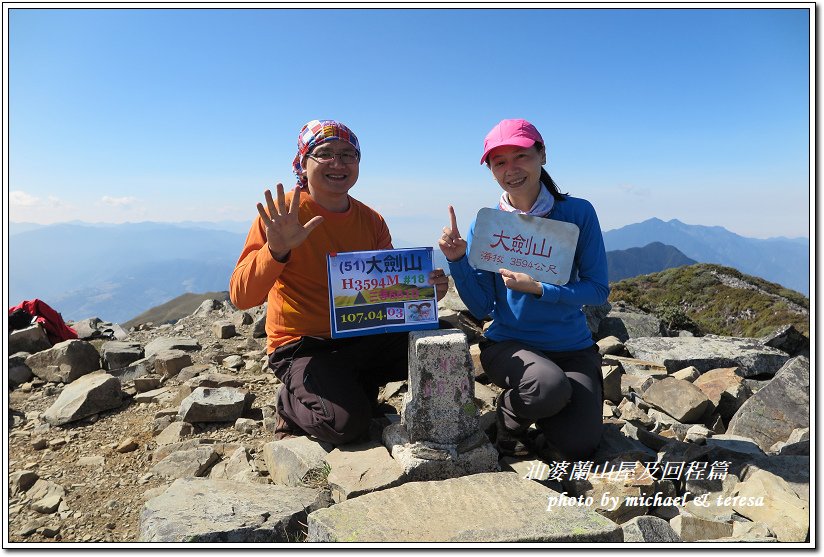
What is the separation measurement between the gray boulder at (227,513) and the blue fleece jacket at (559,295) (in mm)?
2083

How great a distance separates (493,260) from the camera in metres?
4.50

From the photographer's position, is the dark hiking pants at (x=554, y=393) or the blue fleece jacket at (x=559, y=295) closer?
the dark hiking pants at (x=554, y=393)

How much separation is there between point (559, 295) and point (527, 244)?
50cm

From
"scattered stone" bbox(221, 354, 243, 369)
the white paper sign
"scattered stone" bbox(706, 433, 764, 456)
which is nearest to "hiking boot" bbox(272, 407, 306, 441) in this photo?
the white paper sign

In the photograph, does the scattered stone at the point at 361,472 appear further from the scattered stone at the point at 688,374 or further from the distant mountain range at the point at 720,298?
the distant mountain range at the point at 720,298

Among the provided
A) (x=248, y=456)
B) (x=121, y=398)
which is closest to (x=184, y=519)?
(x=248, y=456)

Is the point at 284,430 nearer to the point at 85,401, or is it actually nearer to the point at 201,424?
the point at 201,424

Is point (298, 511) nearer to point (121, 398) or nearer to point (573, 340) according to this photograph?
point (573, 340)

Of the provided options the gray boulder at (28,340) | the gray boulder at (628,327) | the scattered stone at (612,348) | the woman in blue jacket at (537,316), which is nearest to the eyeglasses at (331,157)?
the woman in blue jacket at (537,316)

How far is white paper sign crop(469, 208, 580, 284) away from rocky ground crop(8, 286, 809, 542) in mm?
1599

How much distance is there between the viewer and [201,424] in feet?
19.5

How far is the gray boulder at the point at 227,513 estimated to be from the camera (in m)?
3.36

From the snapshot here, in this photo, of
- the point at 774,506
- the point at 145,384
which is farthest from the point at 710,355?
the point at 145,384

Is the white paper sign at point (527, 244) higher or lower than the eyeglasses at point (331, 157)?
lower
